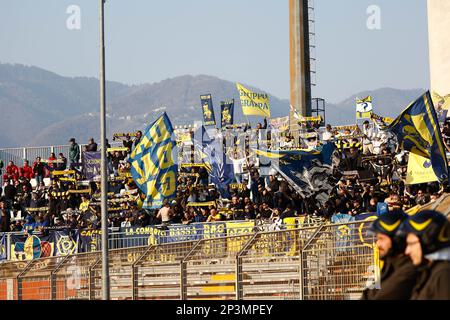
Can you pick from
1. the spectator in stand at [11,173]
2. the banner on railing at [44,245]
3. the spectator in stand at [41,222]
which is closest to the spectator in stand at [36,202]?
the spectator in stand at [41,222]

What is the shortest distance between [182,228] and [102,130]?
4802 millimetres

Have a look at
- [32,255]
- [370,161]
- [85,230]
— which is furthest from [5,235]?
[370,161]

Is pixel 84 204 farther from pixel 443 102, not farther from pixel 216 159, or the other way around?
pixel 443 102

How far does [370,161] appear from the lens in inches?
1167

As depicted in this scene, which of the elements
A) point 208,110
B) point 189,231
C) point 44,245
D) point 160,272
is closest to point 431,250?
point 160,272

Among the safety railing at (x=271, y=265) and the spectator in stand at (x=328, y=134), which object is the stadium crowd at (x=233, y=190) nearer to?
the spectator in stand at (x=328, y=134)

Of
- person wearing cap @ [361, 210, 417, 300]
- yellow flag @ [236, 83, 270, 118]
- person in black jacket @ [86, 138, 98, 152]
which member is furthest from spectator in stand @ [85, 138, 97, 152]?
person wearing cap @ [361, 210, 417, 300]

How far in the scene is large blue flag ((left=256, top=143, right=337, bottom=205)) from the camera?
28.2 metres

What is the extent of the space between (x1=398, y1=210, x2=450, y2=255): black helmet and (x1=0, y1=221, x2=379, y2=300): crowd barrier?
6777 millimetres

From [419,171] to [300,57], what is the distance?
64.6 feet

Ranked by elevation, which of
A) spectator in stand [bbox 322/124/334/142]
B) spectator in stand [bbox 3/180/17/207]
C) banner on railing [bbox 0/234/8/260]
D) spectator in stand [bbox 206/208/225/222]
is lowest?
banner on railing [bbox 0/234/8/260]

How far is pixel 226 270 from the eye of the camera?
18.6 m

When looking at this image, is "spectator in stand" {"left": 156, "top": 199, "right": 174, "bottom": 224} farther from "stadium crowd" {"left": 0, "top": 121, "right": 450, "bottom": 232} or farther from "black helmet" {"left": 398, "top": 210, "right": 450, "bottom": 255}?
"black helmet" {"left": 398, "top": 210, "right": 450, "bottom": 255}
